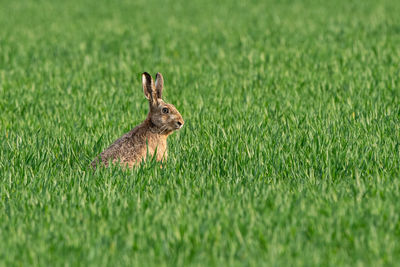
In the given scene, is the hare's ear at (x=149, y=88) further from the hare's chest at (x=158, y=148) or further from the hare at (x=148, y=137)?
the hare's chest at (x=158, y=148)

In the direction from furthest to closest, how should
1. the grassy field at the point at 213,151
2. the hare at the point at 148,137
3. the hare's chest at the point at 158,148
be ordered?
the hare's chest at the point at 158,148, the hare at the point at 148,137, the grassy field at the point at 213,151

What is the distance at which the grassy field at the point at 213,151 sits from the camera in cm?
450

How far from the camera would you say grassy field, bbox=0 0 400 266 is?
450 centimetres

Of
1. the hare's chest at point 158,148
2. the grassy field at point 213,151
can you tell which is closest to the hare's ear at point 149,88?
the hare's chest at point 158,148

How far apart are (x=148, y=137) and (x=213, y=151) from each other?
26.6 inches

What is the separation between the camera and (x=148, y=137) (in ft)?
20.8

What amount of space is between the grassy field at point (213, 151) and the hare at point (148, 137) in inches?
6.6

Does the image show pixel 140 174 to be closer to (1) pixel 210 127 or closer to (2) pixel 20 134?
(1) pixel 210 127

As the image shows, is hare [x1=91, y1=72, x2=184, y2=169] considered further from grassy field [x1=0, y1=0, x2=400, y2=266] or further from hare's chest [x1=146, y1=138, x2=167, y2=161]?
grassy field [x1=0, y1=0, x2=400, y2=266]

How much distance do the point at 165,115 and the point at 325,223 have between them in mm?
2221

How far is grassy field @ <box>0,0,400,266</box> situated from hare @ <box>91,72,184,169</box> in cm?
17

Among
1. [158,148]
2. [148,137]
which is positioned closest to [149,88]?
[148,137]

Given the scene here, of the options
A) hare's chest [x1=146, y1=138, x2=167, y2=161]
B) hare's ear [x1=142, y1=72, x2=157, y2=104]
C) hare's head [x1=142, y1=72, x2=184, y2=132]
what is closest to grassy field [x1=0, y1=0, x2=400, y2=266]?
hare's chest [x1=146, y1=138, x2=167, y2=161]

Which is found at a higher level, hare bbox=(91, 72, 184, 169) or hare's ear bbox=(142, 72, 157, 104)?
hare's ear bbox=(142, 72, 157, 104)
